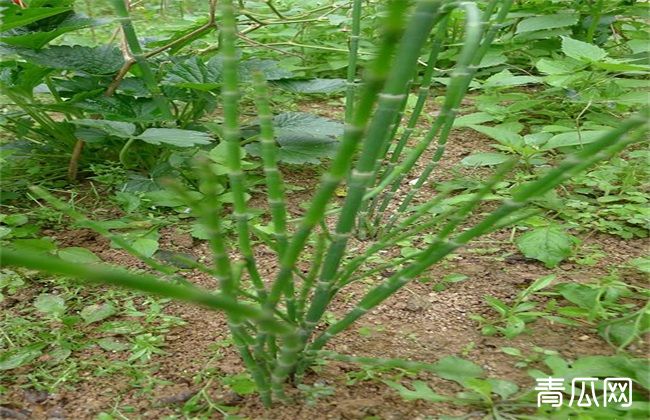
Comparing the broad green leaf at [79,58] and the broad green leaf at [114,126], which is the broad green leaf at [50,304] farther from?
the broad green leaf at [79,58]

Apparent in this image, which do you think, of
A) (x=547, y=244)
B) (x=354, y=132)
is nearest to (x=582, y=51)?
(x=547, y=244)

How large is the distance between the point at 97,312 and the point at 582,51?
123 cm

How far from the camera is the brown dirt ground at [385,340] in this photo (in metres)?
0.82

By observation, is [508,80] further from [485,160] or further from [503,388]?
[503,388]

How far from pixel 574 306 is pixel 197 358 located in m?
0.58

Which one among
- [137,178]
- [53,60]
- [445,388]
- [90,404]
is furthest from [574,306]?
[53,60]

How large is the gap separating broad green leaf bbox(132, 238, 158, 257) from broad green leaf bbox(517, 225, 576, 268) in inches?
25.0

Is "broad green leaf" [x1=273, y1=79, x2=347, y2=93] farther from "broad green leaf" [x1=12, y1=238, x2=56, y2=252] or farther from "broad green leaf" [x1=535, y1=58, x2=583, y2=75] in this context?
"broad green leaf" [x1=12, y1=238, x2=56, y2=252]

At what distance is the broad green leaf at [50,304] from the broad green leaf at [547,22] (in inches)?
58.8

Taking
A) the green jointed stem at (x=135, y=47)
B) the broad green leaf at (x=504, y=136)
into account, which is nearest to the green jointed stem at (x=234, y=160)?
the green jointed stem at (x=135, y=47)

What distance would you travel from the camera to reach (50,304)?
101cm

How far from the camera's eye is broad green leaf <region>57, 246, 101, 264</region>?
43.2 inches

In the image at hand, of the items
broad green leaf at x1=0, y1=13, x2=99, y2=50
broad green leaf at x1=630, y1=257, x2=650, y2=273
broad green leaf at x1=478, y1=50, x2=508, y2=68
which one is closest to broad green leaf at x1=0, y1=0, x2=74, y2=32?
broad green leaf at x1=0, y1=13, x2=99, y2=50

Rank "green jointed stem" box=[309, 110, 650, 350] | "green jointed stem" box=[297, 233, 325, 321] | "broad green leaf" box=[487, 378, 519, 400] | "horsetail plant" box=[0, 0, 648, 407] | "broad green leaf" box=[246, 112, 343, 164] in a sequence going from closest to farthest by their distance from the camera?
"horsetail plant" box=[0, 0, 648, 407]
"green jointed stem" box=[309, 110, 650, 350]
"green jointed stem" box=[297, 233, 325, 321]
"broad green leaf" box=[487, 378, 519, 400]
"broad green leaf" box=[246, 112, 343, 164]
